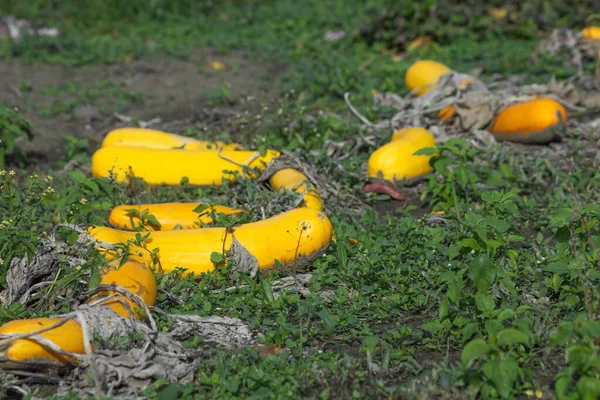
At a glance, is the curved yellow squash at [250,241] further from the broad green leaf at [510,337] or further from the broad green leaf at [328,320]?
the broad green leaf at [510,337]

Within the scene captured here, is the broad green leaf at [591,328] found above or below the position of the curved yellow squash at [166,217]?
above

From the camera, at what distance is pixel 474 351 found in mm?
3559

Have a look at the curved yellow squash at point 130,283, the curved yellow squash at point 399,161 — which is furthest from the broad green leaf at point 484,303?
the curved yellow squash at point 399,161

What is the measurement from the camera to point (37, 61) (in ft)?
32.1

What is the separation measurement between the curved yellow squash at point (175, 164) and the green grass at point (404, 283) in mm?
89

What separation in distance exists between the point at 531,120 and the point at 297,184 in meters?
2.31

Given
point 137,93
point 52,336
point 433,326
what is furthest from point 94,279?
point 137,93

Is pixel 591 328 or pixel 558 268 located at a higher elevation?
pixel 591 328

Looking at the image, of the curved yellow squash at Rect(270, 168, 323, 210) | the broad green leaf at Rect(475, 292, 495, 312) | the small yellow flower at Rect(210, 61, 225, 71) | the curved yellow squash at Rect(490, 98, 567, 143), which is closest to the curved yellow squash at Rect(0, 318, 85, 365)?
the broad green leaf at Rect(475, 292, 495, 312)

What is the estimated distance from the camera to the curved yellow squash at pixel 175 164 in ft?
20.1

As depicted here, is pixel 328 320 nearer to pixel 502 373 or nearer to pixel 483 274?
pixel 483 274

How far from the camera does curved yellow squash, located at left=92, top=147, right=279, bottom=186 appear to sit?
6.13 meters

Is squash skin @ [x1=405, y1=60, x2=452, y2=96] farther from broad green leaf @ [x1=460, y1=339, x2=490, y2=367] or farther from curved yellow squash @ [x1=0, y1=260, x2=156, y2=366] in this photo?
broad green leaf @ [x1=460, y1=339, x2=490, y2=367]

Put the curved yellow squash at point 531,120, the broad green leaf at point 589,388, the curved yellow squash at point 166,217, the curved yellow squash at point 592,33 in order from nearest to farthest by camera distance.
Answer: the broad green leaf at point 589,388, the curved yellow squash at point 166,217, the curved yellow squash at point 531,120, the curved yellow squash at point 592,33
